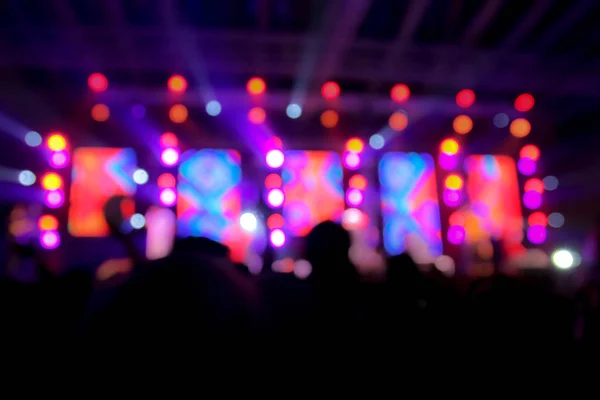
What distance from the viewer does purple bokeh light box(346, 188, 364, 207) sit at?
5.68 m

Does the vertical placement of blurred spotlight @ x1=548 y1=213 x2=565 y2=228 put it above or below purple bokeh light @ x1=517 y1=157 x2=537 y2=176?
below

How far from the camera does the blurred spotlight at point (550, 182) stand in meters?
7.44

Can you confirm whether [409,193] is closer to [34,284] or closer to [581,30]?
[581,30]

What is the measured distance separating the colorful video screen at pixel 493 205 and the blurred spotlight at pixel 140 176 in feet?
14.0

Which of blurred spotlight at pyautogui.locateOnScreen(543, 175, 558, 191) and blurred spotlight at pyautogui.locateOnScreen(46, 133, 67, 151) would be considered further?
blurred spotlight at pyautogui.locateOnScreen(543, 175, 558, 191)

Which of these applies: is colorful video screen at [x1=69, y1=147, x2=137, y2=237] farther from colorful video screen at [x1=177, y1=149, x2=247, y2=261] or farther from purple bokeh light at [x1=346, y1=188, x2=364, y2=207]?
purple bokeh light at [x1=346, y1=188, x2=364, y2=207]

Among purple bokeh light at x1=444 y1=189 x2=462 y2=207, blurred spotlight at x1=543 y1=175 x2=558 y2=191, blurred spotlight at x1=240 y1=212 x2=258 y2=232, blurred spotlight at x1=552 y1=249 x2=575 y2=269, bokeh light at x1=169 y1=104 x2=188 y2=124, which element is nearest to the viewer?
blurred spotlight at x1=240 y1=212 x2=258 y2=232

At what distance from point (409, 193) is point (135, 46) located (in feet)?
13.2

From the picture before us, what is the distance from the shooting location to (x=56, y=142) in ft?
17.3

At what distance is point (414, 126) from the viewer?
22.1 ft

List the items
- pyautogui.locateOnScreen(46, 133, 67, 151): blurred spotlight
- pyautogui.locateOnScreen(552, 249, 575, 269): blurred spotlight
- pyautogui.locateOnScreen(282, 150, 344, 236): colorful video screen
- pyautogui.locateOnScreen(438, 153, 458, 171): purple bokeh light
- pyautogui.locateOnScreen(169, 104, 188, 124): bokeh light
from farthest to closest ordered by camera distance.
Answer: pyautogui.locateOnScreen(552, 249, 575, 269): blurred spotlight
pyautogui.locateOnScreen(438, 153, 458, 171): purple bokeh light
pyautogui.locateOnScreen(282, 150, 344, 236): colorful video screen
pyautogui.locateOnScreen(169, 104, 188, 124): bokeh light
pyautogui.locateOnScreen(46, 133, 67, 151): blurred spotlight

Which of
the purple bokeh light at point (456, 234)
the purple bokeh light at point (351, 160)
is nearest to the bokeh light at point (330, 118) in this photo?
the purple bokeh light at point (351, 160)

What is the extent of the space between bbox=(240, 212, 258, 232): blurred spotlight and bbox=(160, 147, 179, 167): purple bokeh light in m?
1.09

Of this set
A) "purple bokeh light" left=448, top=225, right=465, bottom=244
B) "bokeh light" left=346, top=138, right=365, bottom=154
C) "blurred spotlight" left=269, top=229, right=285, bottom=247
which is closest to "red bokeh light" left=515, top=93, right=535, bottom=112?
"purple bokeh light" left=448, top=225, right=465, bottom=244
